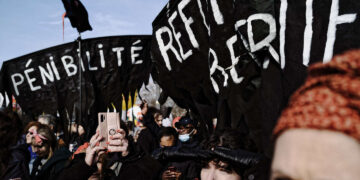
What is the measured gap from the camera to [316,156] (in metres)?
0.69

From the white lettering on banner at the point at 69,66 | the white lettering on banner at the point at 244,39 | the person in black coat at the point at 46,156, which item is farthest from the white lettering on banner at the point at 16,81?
the white lettering on banner at the point at 244,39

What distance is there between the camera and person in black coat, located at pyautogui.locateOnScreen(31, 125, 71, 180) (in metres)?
3.30

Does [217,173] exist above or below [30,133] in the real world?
below

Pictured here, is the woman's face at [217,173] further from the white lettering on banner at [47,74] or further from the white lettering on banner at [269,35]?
the white lettering on banner at [47,74]

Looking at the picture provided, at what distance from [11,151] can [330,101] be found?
125 inches

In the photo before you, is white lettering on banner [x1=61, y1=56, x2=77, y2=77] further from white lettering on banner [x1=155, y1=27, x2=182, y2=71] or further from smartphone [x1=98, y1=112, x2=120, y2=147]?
smartphone [x1=98, y1=112, x2=120, y2=147]

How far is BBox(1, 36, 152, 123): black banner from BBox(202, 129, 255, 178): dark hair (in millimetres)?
2522

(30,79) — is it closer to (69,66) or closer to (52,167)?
(69,66)

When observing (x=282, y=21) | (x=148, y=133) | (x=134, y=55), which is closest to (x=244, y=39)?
(x=282, y=21)

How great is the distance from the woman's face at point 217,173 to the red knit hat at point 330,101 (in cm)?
157

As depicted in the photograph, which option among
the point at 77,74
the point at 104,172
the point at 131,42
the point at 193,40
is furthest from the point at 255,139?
the point at 77,74

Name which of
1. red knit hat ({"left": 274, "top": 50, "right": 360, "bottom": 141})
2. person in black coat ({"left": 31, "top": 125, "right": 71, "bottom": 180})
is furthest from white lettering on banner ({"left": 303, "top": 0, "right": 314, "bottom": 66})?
person in black coat ({"left": 31, "top": 125, "right": 71, "bottom": 180})

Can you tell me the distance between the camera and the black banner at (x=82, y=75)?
4.76 meters

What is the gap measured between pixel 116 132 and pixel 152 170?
472mm
